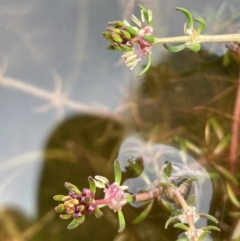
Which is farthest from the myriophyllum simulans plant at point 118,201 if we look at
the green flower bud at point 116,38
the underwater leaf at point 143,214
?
the green flower bud at point 116,38

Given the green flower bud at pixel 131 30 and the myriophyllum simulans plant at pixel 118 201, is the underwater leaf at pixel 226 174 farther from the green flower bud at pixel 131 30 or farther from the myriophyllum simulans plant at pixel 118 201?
the green flower bud at pixel 131 30

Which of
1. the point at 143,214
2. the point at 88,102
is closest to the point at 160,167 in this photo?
the point at 143,214

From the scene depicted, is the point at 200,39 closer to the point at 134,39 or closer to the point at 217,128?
the point at 134,39

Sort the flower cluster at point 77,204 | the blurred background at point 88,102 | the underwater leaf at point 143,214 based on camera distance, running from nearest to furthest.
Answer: the flower cluster at point 77,204 → the underwater leaf at point 143,214 → the blurred background at point 88,102

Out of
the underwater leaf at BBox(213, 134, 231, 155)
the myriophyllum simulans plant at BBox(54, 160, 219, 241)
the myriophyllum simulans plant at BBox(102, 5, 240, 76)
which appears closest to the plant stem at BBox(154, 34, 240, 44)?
the myriophyllum simulans plant at BBox(102, 5, 240, 76)

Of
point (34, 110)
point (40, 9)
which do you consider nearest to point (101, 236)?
point (34, 110)

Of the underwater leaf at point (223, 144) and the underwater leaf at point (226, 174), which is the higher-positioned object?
the underwater leaf at point (223, 144)

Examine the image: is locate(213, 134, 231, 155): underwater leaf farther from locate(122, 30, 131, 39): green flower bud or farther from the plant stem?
locate(122, 30, 131, 39): green flower bud
